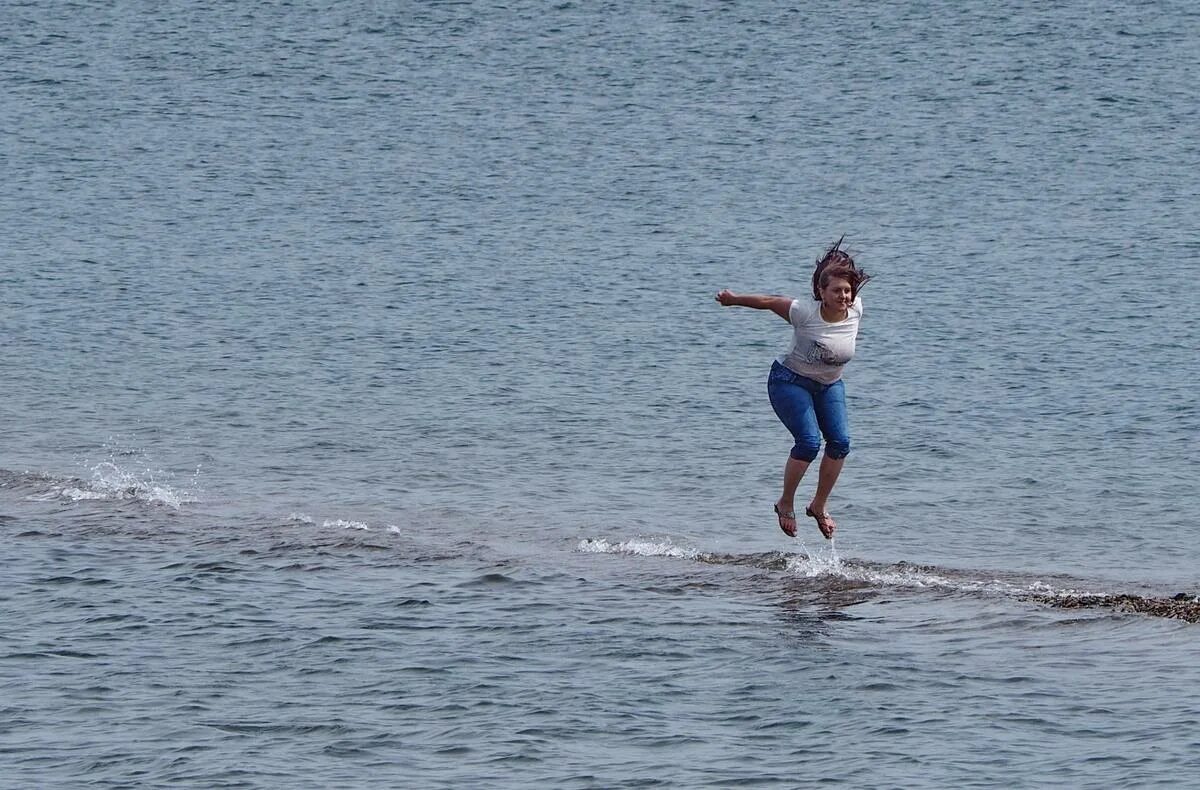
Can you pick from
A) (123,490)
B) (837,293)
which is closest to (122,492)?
(123,490)

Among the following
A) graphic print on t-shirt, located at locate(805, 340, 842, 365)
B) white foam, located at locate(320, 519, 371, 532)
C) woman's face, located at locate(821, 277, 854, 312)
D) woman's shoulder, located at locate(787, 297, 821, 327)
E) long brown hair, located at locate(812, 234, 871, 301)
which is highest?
long brown hair, located at locate(812, 234, 871, 301)

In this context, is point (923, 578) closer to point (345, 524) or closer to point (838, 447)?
point (838, 447)

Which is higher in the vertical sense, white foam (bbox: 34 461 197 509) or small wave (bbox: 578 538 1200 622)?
small wave (bbox: 578 538 1200 622)

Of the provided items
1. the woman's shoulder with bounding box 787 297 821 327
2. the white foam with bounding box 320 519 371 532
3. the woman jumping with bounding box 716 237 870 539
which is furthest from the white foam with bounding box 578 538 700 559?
the woman's shoulder with bounding box 787 297 821 327

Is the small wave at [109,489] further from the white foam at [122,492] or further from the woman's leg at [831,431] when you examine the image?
the woman's leg at [831,431]

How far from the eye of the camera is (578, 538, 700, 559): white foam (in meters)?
17.4

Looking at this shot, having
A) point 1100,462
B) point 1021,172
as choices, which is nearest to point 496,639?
point 1100,462

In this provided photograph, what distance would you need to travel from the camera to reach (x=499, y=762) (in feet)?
39.2

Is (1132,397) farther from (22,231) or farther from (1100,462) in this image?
(22,231)

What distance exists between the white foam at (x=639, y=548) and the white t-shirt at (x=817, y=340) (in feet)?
9.87

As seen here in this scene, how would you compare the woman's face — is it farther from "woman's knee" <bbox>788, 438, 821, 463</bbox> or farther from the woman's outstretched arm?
"woman's knee" <bbox>788, 438, 821, 463</bbox>

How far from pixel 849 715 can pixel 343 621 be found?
422 centimetres

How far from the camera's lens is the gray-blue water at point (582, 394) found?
42.1ft

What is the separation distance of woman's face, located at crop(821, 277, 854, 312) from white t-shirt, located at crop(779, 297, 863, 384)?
0.11 meters
